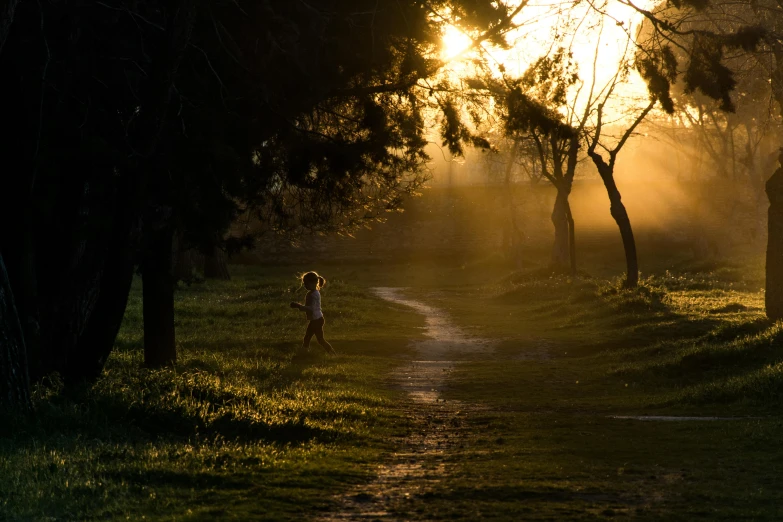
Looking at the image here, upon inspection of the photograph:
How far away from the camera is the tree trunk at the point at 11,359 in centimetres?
864

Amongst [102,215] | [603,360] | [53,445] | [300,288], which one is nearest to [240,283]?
[300,288]

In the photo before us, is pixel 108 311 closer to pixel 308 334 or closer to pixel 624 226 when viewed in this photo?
pixel 308 334

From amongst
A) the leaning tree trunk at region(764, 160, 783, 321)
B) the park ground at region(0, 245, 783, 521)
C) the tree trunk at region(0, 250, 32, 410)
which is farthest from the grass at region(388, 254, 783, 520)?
the tree trunk at region(0, 250, 32, 410)

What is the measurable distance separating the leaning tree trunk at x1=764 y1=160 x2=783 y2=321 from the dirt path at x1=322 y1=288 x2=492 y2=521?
5.39 meters

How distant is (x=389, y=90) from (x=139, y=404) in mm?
6248

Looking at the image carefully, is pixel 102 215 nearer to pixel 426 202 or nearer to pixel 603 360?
pixel 603 360

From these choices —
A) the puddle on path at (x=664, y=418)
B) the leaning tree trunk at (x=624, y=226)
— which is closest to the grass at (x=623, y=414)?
the puddle on path at (x=664, y=418)

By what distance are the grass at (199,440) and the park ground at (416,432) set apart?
24mm

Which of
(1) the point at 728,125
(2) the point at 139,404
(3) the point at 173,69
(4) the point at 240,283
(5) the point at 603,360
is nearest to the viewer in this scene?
(2) the point at 139,404

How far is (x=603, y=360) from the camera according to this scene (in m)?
17.4

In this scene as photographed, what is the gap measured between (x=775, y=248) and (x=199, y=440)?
506 inches

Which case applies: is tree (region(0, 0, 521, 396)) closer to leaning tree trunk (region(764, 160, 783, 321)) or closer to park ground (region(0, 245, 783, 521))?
park ground (region(0, 245, 783, 521))

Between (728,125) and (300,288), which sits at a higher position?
(728,125)

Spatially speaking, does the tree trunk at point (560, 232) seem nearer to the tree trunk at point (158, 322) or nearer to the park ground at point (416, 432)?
the park ground at point (416, 432)
